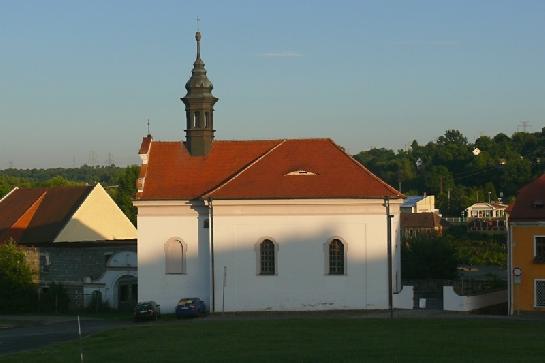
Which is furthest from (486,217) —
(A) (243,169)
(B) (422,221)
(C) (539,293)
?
(C) (539,293)

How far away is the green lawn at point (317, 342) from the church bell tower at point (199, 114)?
44.8 ft

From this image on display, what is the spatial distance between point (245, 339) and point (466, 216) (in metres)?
107

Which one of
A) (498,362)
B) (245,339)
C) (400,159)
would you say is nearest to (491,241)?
(245,339)

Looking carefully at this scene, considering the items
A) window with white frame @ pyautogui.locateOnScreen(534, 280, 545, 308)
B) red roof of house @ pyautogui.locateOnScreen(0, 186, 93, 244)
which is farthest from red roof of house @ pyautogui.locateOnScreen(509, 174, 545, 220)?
red roof of house @ pyautogui.locateOnScreen(0, 186, 93, 244)

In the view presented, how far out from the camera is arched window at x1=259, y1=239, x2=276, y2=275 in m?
52.6

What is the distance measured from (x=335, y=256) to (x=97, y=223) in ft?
79.4

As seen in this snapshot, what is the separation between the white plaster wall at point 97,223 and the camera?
68.3 meters

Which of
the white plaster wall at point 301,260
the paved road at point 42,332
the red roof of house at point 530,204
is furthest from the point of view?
the white plaster wall at point 301,260

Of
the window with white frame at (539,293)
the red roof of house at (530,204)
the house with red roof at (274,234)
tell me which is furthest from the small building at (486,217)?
the window with white frame at (539,293)

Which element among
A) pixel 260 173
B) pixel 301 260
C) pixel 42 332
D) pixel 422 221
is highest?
pixel 260 173

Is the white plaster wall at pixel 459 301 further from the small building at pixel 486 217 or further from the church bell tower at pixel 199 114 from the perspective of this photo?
the small building at pixel 486 217

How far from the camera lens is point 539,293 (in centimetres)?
4759

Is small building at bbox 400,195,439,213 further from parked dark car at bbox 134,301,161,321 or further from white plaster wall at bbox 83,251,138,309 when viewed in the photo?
parked dark car at bbox 134,301,161,321

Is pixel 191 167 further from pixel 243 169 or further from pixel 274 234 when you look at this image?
pixel 274 234
